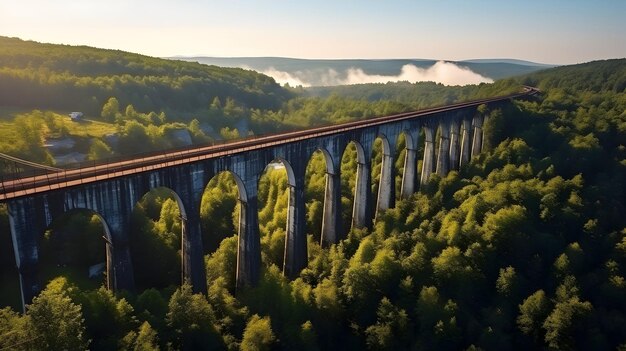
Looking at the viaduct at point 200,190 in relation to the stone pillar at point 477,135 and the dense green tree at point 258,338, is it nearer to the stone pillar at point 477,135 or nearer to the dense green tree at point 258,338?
the dense green tree at point 258,338

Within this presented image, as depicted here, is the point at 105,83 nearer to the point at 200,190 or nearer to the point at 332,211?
the point at 332,211

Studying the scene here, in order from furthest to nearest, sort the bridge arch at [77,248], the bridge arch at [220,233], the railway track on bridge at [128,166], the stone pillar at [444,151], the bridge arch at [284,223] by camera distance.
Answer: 1. the stone pillar at [444,151]
2. the bridge arch at [284,223]
3. the bridge arch at [220,233]
4. the bridge arch at [77,248]
5. the railway track on bridge at [128,166]

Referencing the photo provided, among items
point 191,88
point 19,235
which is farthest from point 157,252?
point 191,88

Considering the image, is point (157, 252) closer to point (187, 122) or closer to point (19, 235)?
point (19, 235)

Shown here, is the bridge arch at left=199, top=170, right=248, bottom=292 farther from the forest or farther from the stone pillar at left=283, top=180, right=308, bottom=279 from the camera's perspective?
the stone pillar at left=283, top=180, right=308, bottom=279

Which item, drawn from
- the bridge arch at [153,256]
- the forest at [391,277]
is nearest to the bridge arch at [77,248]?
the forest at [391,277]

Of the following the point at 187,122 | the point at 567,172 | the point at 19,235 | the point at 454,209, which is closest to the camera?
the point at 19,235
